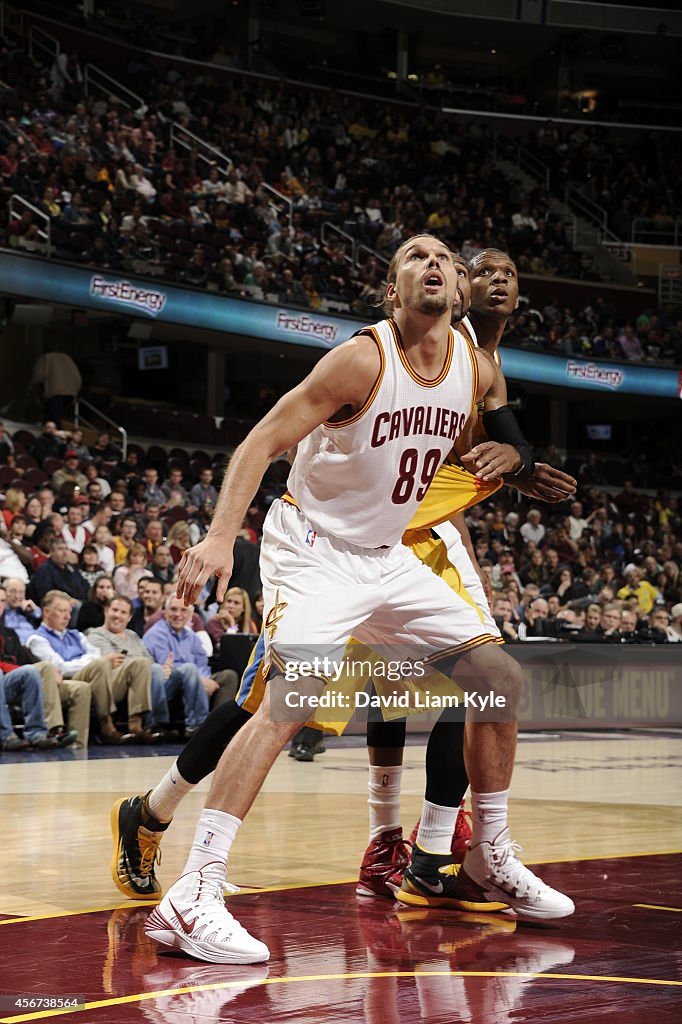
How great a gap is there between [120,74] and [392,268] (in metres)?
21.0

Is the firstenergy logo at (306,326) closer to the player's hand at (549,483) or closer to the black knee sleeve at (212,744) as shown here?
the player's hand at (549,483)

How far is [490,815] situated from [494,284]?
1.87 meters

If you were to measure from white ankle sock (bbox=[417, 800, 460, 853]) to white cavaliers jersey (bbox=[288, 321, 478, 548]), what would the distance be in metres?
0.97

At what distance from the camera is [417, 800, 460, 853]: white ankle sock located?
174 inches

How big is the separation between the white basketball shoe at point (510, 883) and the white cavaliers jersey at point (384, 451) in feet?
3.36

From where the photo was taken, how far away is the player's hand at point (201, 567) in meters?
3.50

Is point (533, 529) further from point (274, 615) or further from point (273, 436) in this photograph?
point (273, 436)

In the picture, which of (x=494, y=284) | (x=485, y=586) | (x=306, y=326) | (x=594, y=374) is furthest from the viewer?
(x=594, y=374)

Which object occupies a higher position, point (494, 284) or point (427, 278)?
point (494, 284)

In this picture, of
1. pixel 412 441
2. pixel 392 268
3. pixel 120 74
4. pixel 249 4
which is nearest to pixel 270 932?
pixel 412 441

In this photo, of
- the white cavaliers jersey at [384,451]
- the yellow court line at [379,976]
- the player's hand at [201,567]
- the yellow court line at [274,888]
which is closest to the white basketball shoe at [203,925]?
the yellow court line at [379,976]

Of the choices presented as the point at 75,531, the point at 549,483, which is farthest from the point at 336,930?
the point at 75,531

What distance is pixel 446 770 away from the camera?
4410 mm

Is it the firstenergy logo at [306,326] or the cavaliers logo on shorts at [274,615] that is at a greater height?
the firstenergy logo at [306,326]
